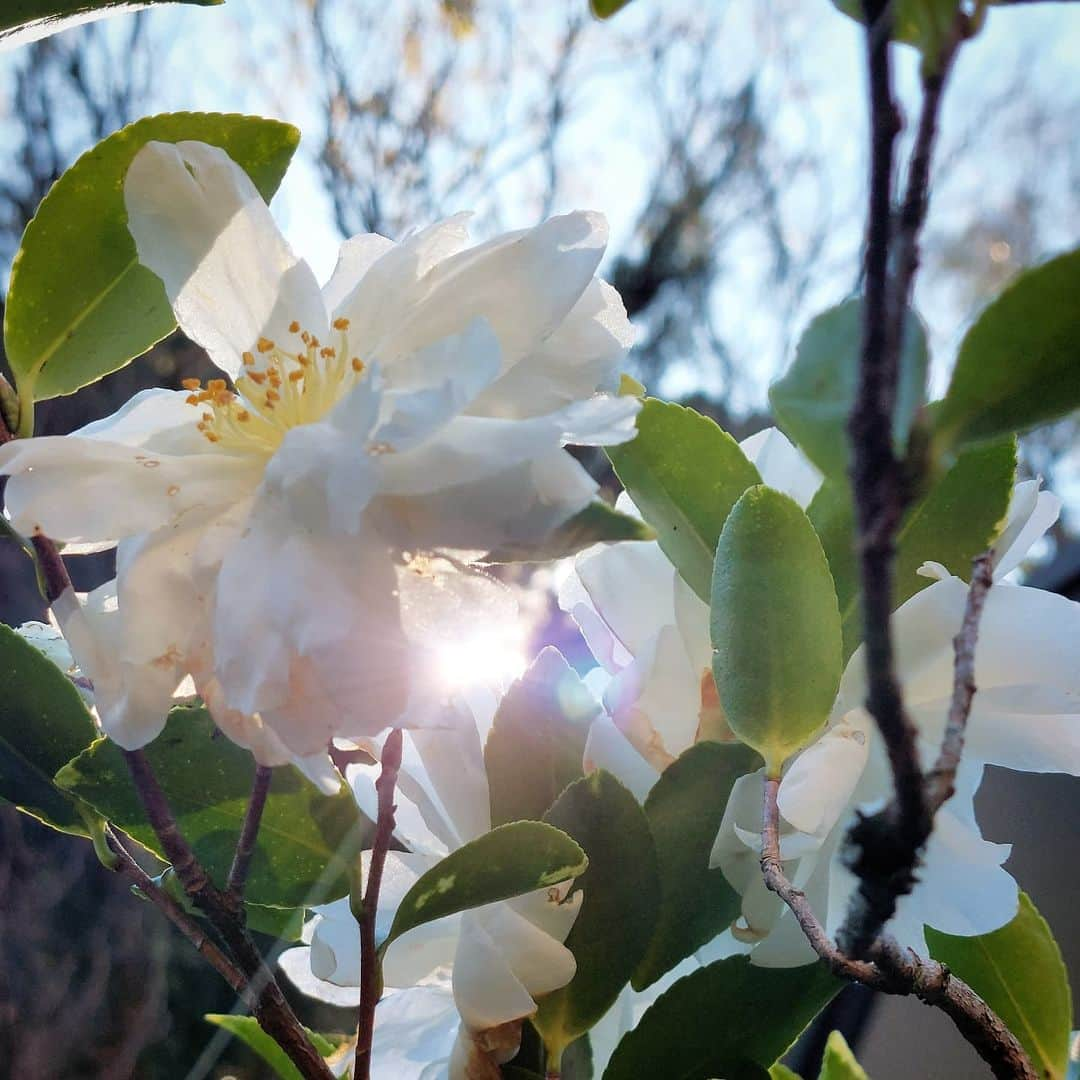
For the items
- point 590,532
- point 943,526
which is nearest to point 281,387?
point 590,532

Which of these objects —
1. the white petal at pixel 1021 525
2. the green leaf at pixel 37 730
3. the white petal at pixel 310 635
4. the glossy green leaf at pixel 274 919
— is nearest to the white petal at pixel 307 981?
the glossy green leaf at pixel 274 919

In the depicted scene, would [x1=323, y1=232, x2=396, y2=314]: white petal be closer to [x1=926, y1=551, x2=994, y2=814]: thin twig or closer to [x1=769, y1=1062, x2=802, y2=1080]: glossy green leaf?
[x1=926, y1=551, x2=994, y2=814]: thin twig

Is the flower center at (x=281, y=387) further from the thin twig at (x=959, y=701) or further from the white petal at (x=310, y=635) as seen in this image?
the thin twig at (x=959, y=701)

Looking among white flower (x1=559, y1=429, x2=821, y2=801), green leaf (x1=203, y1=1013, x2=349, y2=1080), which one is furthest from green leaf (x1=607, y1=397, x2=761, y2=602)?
green leaf (x1=203, y1=1013, x2=349, y2=1080)

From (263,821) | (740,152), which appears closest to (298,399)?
(263,821)

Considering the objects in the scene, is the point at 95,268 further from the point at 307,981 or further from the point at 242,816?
the point at 307,981

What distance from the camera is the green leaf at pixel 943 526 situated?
391 mm

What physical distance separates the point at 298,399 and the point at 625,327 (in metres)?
0.12

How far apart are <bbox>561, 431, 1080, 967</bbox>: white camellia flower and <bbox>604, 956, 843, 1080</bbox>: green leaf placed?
0.07 ft

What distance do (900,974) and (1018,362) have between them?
0.16 m

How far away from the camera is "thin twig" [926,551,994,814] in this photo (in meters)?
0.22

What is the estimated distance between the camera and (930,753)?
38 centimetres

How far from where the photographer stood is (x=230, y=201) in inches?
13.9

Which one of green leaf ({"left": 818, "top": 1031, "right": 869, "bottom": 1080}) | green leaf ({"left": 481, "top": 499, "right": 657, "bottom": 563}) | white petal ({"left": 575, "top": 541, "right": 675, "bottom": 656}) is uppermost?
green leaf ({"left": 481, "top": 499, "right": 657, "bottom": 563})
